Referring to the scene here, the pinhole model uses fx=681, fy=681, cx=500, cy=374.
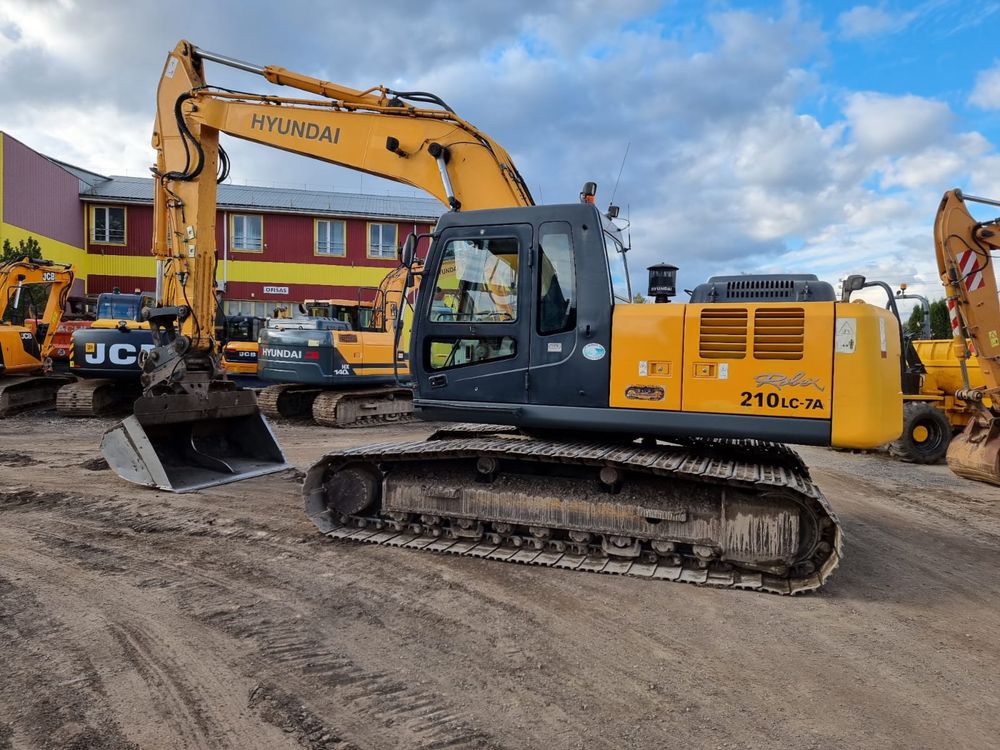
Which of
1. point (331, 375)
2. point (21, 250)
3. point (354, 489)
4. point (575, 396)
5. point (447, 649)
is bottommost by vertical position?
point (447, 649)

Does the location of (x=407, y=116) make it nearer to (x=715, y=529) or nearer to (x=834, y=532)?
(x=715, y=529)

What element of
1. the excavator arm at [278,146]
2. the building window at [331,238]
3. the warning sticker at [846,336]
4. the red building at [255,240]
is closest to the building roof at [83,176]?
the red building at [255,240]

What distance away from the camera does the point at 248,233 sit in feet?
93.9

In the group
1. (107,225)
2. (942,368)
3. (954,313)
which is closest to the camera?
(954,313)

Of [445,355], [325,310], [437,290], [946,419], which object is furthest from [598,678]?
[325,310]

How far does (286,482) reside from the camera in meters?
7.58

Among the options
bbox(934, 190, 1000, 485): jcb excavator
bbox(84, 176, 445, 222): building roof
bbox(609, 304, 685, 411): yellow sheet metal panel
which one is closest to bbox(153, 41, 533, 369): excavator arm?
bbox(609, 304, 685, 411): yellow sheet metal panel

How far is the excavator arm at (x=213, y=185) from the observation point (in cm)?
649

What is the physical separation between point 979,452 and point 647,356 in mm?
6208

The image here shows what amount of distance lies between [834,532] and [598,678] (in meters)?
2.24

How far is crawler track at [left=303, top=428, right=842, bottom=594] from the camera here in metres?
4.66

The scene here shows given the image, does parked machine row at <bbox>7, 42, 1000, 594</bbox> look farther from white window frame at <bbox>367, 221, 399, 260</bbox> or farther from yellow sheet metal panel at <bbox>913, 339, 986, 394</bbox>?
white window frame at <bbox>367, 221, 399, 260</bbox>

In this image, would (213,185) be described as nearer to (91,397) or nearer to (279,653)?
(279,653)

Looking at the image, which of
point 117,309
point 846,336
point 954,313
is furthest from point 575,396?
point 117,309
